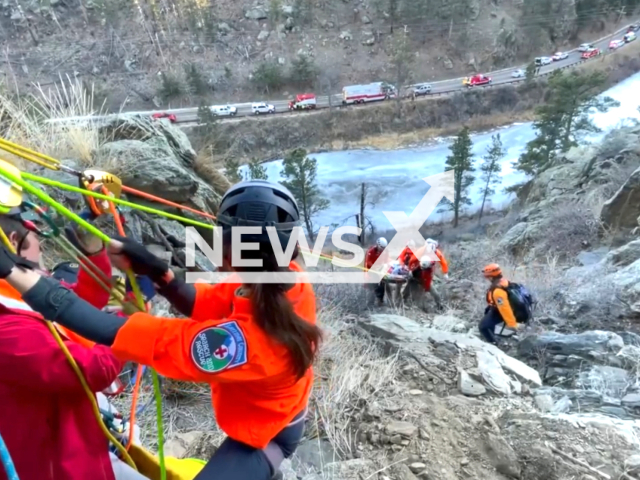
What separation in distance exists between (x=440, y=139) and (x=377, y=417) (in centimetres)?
3022

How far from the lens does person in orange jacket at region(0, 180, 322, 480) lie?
1.24 m

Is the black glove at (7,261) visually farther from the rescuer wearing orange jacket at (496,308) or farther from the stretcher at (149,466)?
the rescuer wearing orange jacket at (496,308)

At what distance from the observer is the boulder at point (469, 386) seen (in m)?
3.18

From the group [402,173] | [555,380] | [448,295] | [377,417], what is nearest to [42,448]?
[377,417]

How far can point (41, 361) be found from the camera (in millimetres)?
1172

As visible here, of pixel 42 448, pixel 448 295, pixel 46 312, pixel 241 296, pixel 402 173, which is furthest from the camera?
pixel 402 173

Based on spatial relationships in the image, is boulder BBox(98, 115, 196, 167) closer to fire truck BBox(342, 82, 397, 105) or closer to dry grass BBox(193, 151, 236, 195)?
dry grass BBox(193, 151, 236, 195)

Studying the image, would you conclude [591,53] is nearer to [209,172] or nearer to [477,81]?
[477,81]

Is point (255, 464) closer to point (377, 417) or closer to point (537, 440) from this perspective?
point (377, 417)

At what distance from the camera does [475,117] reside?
32125mm

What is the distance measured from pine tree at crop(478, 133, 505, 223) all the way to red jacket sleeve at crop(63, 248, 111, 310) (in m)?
→ 22.6

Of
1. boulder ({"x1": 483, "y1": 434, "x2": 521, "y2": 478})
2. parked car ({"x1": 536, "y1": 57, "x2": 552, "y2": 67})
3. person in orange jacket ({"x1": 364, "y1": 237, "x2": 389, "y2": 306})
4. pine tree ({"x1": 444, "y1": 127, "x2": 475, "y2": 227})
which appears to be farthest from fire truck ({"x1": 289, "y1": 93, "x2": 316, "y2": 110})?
boulder ({"x1": 483, "y1": 434, "x2": 521, "y2": 478})

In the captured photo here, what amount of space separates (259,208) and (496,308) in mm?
4104
